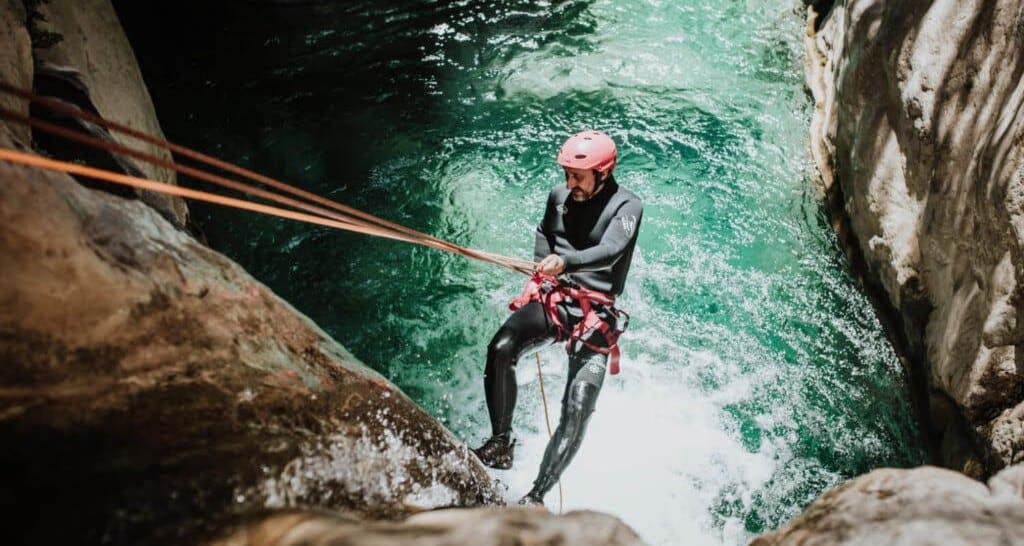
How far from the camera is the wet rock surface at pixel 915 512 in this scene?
5.10 ft

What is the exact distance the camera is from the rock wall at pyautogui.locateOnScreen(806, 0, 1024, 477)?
9.70 feet

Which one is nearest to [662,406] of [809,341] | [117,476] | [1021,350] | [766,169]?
[809,341]

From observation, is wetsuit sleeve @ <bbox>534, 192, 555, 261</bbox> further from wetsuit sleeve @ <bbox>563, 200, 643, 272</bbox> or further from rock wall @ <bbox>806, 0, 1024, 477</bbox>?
rock wall @ <bbox>806, 0, 1024, 477</bbox>

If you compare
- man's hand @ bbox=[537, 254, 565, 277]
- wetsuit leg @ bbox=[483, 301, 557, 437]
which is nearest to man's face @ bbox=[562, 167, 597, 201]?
man's hand @ bbox=[537, 254, 565, 277]

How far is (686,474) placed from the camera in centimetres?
432

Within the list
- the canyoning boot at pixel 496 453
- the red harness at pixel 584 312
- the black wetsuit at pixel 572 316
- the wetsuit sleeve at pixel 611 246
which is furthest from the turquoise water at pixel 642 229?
the wetsuit sleeve at pixel 611 246

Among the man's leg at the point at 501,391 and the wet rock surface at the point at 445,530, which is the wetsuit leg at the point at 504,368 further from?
the wet rock surface at the point at 445,530

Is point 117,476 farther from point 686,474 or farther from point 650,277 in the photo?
point 650,277

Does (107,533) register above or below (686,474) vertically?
above

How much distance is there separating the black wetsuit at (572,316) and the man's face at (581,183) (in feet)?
0.32

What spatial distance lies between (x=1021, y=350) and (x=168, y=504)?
379 centimetres

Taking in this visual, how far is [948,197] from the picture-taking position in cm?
375

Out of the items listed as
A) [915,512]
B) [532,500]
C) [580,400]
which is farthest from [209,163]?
[915,512]

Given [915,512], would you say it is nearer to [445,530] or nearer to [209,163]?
[445,530]
